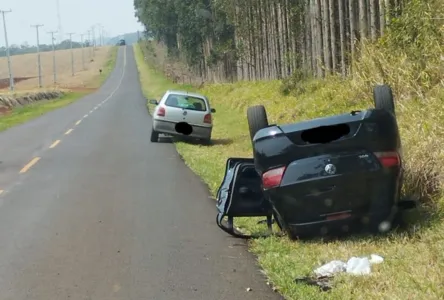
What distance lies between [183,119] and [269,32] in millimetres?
15054

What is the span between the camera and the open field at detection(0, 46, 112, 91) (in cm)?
9288

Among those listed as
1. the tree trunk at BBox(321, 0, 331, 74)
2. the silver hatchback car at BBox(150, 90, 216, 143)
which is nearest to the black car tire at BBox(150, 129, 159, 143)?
the silver hatchback car at BBox(150, 90, 216, 143)

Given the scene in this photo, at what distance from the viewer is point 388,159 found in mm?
6934

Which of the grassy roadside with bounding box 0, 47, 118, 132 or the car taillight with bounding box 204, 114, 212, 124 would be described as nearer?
the car taillight with bounding box 204, 114, 212, 124

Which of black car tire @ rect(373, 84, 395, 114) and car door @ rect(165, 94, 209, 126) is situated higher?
black car tire @ rect(373, 84, 395, 114)

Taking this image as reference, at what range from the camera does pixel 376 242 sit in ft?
22.9

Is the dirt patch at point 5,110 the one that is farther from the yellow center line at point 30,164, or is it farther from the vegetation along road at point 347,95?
the yellow center line at point 30,164

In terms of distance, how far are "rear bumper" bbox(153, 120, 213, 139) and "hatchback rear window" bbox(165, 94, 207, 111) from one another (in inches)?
23.2

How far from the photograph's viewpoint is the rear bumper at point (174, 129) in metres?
19.6

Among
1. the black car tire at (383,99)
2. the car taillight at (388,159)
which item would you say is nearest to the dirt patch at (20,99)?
the black car tire at (383,99)

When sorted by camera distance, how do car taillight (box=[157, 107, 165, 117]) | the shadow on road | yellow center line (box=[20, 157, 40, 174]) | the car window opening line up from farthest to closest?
car taillight (box=[157, 107, 165, 117]), the shadow on road, yellow center line (box=[20, 157, 40, 174]), the car window opening

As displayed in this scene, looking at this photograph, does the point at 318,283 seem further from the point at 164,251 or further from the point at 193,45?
the point at 193,45

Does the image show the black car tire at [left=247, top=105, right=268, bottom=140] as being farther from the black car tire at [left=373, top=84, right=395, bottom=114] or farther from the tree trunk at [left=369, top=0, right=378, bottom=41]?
the tree trunk at [left=369, top=0, right=378, bottom=41]

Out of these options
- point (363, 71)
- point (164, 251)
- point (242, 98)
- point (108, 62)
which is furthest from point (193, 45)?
point (108, 62)
